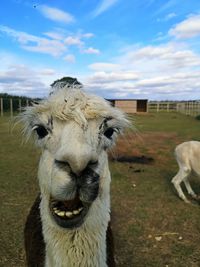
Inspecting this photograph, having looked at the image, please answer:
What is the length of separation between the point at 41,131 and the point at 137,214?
4.42 metres

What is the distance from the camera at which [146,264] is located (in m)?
4.71

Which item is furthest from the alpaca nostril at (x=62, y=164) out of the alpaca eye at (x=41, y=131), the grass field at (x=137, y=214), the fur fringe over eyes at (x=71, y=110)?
the grass field at (x=137, y=214)

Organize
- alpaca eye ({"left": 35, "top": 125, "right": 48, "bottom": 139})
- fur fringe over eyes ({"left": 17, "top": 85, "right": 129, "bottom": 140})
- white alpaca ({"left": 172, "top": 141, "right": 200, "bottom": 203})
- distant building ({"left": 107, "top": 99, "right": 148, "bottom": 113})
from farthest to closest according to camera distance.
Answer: distant building ({"left": 107, "top": 99, "right": 148, "bottom": 113}) → white alpaca ({"left": 172, "top": 141, "right": 200, "bottom": 203}) → alpaca eye ({"left": 35, "top": 125, "right": 48, "bottom": 139}) → fur fringe over eyes ({"left": 17, "top": 85, "right": 129, "bottom": 140})

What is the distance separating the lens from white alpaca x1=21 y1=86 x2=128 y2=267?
6.53 ft

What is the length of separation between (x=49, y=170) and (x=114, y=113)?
0.62 metres

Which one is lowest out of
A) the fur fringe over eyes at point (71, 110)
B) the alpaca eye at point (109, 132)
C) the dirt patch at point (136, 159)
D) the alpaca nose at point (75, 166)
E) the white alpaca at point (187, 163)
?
the dirt patch at point (136, 159)

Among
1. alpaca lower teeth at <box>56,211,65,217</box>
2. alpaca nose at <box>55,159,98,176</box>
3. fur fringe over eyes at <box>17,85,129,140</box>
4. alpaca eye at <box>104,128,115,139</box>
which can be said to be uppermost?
fur fringe over eyes at <box>17,85,129,140</box>

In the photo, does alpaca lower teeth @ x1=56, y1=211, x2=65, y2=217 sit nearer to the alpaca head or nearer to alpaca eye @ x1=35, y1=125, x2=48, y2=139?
the alpaca head

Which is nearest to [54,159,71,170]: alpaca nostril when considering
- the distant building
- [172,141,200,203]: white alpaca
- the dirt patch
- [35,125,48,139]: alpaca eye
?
[35,125,48,139]: alpaca eye

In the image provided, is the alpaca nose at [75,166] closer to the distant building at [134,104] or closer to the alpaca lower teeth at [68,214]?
the alpaca lower teeth at [68,214]

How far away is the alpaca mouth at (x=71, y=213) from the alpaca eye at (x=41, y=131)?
0.51 m

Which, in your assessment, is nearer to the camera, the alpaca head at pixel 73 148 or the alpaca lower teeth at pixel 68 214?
the alpaca head at pixel 73 148

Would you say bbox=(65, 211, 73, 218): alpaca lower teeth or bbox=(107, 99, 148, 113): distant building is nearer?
bbox=(65, 211, 73, 218): alpaca lower teeth

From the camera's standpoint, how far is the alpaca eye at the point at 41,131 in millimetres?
2463
